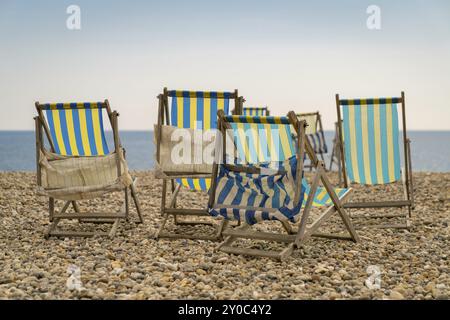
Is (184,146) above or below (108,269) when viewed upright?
above

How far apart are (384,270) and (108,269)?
1.66 metres

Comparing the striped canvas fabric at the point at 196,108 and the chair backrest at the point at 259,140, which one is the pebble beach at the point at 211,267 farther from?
the striped canvas fabric at the point at 196,108

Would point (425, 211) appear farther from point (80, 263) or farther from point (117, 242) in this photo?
point (80, 263)

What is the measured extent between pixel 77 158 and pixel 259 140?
157 cm

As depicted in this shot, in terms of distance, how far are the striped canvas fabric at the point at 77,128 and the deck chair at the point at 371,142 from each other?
194 centimetres

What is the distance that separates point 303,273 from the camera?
11.6 ft

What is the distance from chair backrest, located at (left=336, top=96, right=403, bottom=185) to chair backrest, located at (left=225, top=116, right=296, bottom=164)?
131 cm

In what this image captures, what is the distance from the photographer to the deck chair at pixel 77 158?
4.52 metres

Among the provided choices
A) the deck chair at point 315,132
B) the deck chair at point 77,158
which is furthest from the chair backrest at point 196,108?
the deck chair at point 315,132

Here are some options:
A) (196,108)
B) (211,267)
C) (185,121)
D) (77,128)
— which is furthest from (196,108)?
(211,267)

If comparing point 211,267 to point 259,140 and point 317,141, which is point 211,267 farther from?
point 317,141

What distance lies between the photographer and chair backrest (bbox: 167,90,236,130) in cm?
459

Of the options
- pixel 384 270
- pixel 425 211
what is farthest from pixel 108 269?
pixel 425 211

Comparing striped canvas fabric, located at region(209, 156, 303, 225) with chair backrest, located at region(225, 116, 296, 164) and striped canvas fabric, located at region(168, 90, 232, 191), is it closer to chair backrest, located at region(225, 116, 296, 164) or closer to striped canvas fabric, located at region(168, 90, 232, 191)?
chair backrest, located at region(225, 116, 296, 164)
